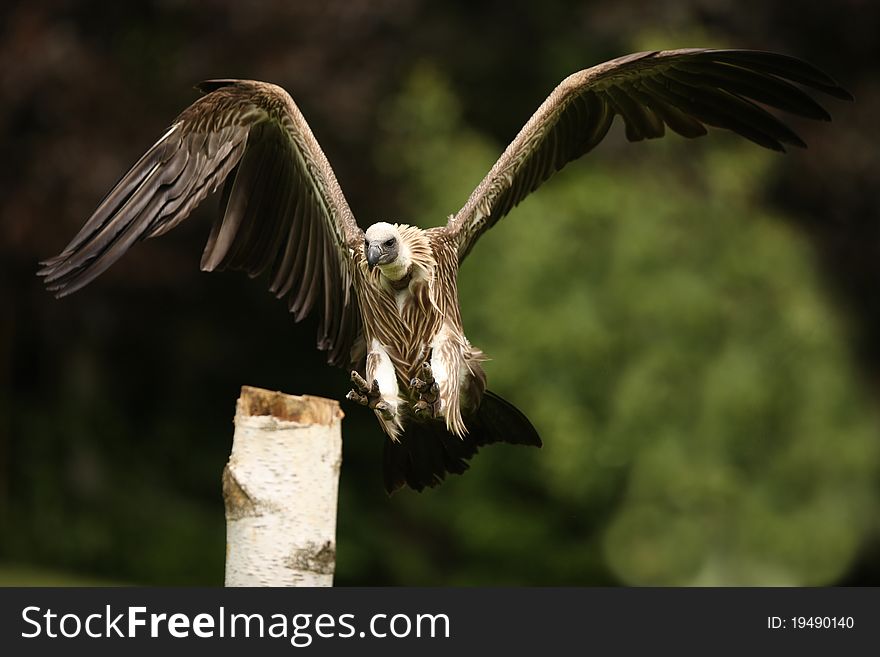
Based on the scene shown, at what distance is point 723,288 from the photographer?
1091 centimetres

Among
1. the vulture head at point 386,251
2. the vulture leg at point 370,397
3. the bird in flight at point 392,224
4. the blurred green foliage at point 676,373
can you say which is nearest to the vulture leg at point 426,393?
the bird in flight at point 392,224

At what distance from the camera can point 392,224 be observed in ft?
20.2

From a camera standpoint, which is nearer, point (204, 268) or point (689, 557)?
point (204, 268)

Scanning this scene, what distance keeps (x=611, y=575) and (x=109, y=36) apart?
6089mm

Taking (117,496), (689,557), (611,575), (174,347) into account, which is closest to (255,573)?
(689,557)

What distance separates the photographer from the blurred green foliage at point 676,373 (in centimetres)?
1061

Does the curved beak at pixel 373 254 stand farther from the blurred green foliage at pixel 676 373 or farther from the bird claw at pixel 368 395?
the blurred green foliage at pixel 676 373

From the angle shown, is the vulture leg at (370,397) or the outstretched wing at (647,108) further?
the outstretched wing at (647,108)

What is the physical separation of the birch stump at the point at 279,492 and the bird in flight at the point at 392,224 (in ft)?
1.57

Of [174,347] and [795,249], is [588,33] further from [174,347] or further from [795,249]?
[174,347]

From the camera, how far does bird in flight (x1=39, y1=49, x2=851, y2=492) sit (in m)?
5.78

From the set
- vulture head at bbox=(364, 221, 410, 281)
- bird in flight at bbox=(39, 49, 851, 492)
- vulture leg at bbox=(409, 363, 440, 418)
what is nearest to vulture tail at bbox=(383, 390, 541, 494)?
bird in flight at bbox=(39, 49, 851, 492)

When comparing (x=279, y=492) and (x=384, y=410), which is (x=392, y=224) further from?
(x=279, y=492)

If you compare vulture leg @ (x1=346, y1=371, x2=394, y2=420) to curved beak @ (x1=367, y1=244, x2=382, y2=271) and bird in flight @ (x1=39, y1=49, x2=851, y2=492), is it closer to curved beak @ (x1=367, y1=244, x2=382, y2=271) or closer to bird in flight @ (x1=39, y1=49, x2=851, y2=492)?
bird in flight @ (x1=39, y1=49, x2=851, y2=492)
